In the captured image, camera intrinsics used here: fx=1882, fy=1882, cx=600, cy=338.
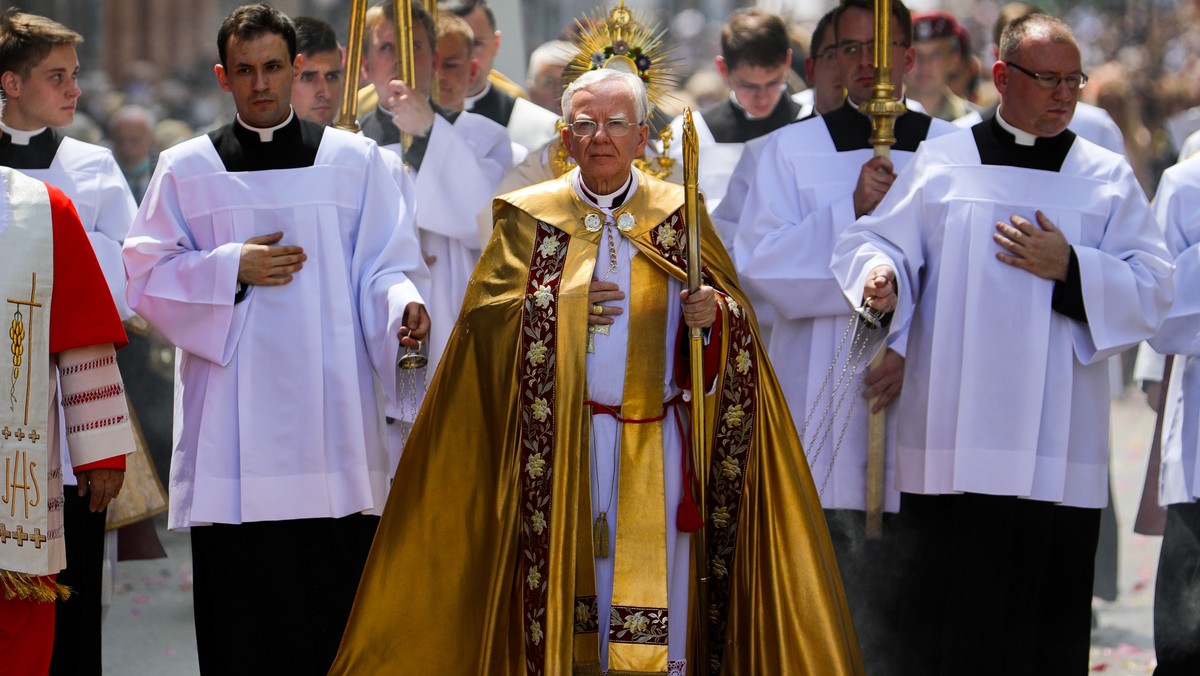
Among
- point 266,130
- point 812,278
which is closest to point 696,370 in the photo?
point 812,278

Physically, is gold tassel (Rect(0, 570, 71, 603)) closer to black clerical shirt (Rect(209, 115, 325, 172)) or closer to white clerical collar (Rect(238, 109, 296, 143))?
black clerical shirt (Rect(209, 115, 325, 172))

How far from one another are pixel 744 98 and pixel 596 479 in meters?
3.47

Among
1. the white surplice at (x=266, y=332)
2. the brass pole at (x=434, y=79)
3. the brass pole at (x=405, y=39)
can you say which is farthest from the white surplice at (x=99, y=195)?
the brass pole at (x=434, y=79)

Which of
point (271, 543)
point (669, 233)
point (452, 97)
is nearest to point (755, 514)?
point (669, 233)

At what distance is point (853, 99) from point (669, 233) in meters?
2.08

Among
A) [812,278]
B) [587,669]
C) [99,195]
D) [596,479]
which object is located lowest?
[587,669]

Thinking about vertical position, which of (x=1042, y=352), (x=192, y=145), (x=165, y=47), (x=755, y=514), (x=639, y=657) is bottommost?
(x=639, y=657)

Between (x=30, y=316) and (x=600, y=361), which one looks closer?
(x=30, y=316)

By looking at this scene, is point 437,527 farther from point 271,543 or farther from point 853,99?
point 853,99

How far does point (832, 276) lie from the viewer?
7.50m

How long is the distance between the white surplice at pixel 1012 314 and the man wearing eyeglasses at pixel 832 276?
44 cm

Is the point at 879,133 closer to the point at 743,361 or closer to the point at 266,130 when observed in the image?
the point at 743,361

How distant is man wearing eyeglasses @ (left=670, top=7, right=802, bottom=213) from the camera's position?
8.83 m

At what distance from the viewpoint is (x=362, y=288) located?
6.93 m
